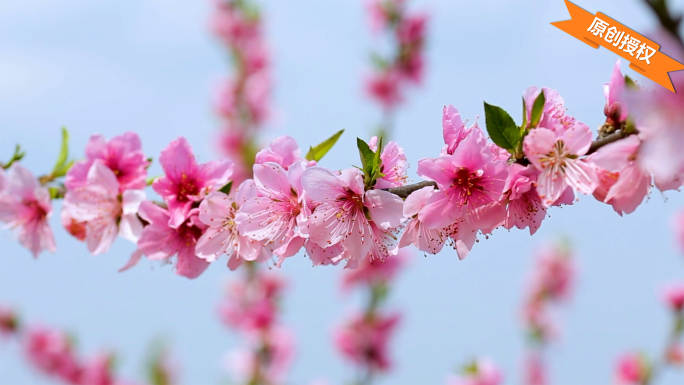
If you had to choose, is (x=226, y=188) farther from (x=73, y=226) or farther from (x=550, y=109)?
(x=550, y=109)

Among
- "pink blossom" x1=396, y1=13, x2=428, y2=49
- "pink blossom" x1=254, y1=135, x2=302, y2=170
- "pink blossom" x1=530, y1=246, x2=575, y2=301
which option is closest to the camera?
"pink blossom" x1=254, y1=135, x2=302, y2=170

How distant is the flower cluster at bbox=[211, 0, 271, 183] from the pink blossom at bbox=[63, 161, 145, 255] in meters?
4.47

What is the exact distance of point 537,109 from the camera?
124cm

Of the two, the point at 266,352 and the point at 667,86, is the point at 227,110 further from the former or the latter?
the point at 667,86

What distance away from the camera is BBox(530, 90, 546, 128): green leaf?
48.3 inches

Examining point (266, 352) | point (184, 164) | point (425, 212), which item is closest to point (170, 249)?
point (184, 164)

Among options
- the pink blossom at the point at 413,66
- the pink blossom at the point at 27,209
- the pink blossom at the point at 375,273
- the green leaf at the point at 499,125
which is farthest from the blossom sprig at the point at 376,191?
the pink blossom at the point at 413,66

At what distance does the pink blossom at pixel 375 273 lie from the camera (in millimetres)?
4453

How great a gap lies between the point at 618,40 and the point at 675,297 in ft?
12.4

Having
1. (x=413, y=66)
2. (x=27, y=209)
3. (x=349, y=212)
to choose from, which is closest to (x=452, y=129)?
(x=349, y=212)

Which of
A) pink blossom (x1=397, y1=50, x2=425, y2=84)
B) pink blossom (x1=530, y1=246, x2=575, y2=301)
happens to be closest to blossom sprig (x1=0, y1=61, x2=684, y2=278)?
pink blossom (x1=397, y1=50, x2=425, y2=84)

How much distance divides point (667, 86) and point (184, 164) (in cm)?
120

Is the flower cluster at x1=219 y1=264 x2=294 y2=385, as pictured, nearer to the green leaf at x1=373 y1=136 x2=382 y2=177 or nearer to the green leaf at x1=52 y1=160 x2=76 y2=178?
the green leaf at x1=52 y1=160 x2=76 y2=178

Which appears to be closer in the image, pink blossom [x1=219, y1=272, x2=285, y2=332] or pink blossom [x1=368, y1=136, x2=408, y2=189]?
pink blossom [x1=368, y1=136, x2=408, y2=189]
